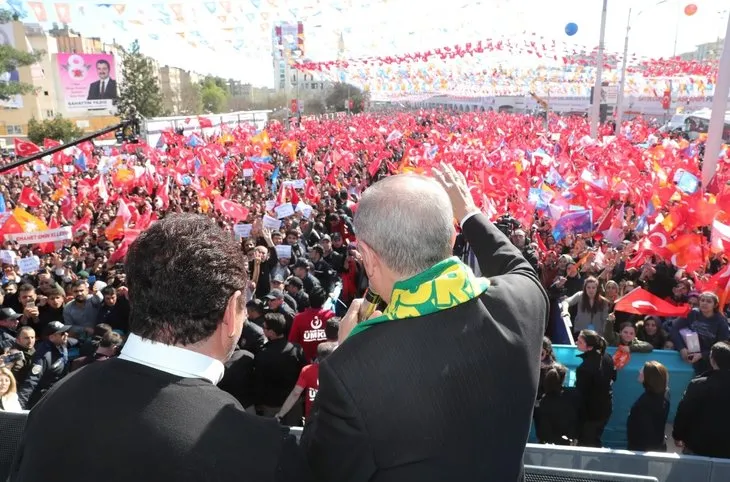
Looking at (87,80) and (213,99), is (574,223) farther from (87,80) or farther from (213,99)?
(213,99)

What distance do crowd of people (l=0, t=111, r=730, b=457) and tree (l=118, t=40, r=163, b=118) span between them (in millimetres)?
47265

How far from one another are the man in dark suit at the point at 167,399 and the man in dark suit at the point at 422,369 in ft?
0.51

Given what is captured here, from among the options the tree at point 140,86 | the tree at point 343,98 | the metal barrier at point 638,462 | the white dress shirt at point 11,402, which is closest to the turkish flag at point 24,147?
the white dress shirt at point 11,402

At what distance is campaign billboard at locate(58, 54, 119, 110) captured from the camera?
53.2 metres


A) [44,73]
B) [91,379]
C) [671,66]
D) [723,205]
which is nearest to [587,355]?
[91,379]

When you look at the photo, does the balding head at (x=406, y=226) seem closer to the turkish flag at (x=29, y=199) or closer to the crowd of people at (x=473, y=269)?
the crowd of people at (x=473, y=269)

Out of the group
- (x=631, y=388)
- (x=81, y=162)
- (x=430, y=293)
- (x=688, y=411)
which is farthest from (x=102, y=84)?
(x=430, y=293)

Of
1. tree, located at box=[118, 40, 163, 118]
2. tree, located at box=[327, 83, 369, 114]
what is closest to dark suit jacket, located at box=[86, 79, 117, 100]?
tree, located at box=[118, 40, 163, 118]

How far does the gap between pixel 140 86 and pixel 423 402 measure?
68199 millimetres

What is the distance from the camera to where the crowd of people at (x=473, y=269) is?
4.55 meters

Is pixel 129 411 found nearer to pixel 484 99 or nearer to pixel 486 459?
pixel 486 459

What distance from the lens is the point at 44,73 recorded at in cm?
6172

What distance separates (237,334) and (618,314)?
6.36m

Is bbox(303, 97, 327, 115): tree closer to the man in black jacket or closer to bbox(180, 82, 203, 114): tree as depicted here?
bbox(180, 82, 203, 114): tree
